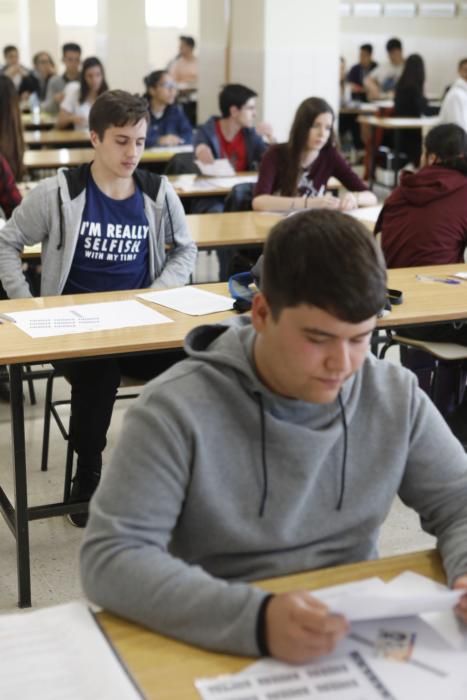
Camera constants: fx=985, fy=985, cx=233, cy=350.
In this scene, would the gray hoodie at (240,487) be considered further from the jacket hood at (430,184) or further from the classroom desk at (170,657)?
the jacket hood at (430,184)

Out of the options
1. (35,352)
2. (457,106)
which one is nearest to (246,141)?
(457,106)

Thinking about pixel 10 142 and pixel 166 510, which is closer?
pixel 166 510

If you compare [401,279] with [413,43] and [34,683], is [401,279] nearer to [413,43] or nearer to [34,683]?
[34,683]

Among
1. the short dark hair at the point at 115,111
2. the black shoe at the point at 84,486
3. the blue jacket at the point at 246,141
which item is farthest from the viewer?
the blue jacket at the point at 246,141

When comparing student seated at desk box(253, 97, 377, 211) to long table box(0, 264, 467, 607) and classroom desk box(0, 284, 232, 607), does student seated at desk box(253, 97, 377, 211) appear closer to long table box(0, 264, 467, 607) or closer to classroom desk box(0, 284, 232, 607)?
long table box(0, 264, 467, 607)

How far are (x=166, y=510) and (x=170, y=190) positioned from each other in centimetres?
220

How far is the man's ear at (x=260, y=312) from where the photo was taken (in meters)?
1.19

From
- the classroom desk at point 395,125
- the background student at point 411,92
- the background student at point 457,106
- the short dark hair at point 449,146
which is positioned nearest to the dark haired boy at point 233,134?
the background student at point 457,106

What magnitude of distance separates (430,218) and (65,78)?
7437mm

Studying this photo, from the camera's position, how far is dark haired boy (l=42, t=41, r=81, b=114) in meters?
9.91

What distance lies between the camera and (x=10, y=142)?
461 cm

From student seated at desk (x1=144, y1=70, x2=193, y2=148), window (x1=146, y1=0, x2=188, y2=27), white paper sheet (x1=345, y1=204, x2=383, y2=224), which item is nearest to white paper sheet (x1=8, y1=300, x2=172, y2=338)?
white paper sheet (x1=345, y1=204, x2=383, y2=224)

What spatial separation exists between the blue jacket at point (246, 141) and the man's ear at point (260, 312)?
4.43 meters

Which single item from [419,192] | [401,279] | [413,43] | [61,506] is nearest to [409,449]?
[61,506]
